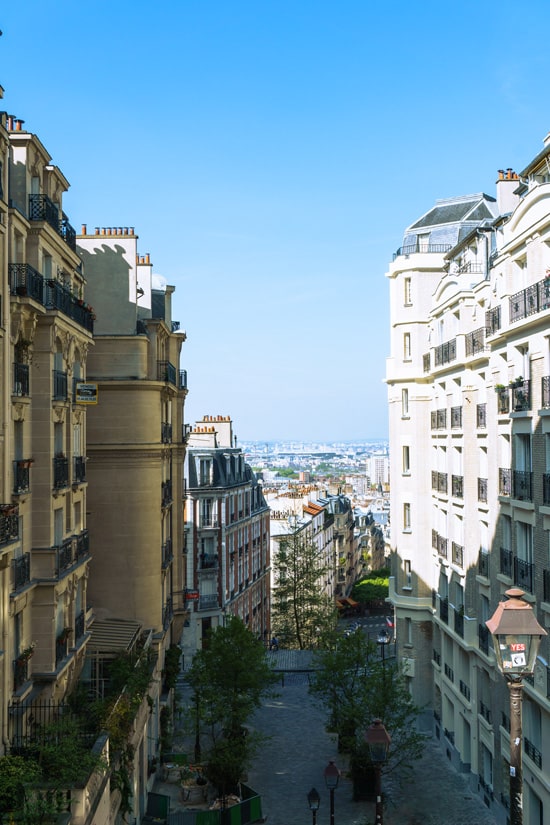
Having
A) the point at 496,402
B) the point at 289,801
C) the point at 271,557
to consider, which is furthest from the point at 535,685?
the point at 271,557

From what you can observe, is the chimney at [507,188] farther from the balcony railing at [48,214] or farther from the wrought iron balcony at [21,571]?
the wrought iron balcony at [21,571]

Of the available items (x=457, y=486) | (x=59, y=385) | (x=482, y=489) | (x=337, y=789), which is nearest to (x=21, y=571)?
(x=59, y=385)

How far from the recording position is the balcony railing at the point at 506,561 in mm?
29109

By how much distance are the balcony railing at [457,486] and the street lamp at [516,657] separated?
25227 millimetres

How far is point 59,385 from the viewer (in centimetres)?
2469

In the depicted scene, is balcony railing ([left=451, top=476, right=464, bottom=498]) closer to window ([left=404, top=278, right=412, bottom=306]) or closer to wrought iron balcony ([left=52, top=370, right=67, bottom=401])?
window ([left=404, top=278, right=412, bottom=306])

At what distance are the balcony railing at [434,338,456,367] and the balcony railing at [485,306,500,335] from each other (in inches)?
191

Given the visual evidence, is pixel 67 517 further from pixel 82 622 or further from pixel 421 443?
pixel 421 443

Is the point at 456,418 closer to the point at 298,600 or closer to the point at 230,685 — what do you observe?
the point at 230,685

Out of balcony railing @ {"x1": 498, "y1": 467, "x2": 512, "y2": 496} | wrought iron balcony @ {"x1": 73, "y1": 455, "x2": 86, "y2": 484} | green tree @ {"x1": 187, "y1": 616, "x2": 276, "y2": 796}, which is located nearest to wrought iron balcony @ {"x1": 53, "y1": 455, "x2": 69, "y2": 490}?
wrought iron balcony @ {"x1": 73, "y1": 455, "x2": 86, "y2": 484}

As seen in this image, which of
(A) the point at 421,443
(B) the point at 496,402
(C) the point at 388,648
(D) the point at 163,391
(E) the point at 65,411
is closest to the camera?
(E) the point at 65,411

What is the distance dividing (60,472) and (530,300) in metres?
14.7

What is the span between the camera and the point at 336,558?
10925 centimetres

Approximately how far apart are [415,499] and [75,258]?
23.4 meters
